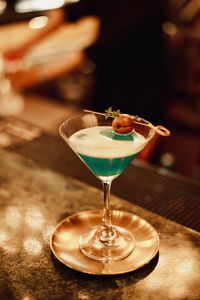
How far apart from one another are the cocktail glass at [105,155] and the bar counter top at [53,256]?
12 cm

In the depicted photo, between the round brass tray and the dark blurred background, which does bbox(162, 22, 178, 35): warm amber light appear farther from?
the round brass tray

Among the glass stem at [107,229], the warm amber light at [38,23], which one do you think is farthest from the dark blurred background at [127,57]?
the glass stem at [107,229]

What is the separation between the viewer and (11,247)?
1504 millimetres

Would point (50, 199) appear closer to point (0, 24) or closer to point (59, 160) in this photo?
point (59, 160)

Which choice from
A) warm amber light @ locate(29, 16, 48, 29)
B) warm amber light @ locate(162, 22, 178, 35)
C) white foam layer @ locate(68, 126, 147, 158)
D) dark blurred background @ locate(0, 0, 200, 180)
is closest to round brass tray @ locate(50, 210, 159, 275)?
white foam layer @ locate(68, 126, 147, 158)

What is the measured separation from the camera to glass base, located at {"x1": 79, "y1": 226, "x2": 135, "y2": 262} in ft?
4.76

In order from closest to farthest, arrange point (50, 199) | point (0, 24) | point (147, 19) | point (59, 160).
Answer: point (50, 199), point (59, 160), point (0, 24), point (147, 19)

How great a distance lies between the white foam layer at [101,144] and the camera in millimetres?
1329

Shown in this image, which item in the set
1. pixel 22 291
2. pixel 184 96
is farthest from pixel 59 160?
pixel 184 96

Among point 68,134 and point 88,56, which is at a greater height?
point 68,134

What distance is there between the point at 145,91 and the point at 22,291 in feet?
11.8

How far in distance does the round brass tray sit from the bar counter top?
0.02 m

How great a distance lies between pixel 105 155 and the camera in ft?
4.38

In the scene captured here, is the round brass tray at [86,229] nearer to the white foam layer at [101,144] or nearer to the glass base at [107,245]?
the glass base at [107,245]
